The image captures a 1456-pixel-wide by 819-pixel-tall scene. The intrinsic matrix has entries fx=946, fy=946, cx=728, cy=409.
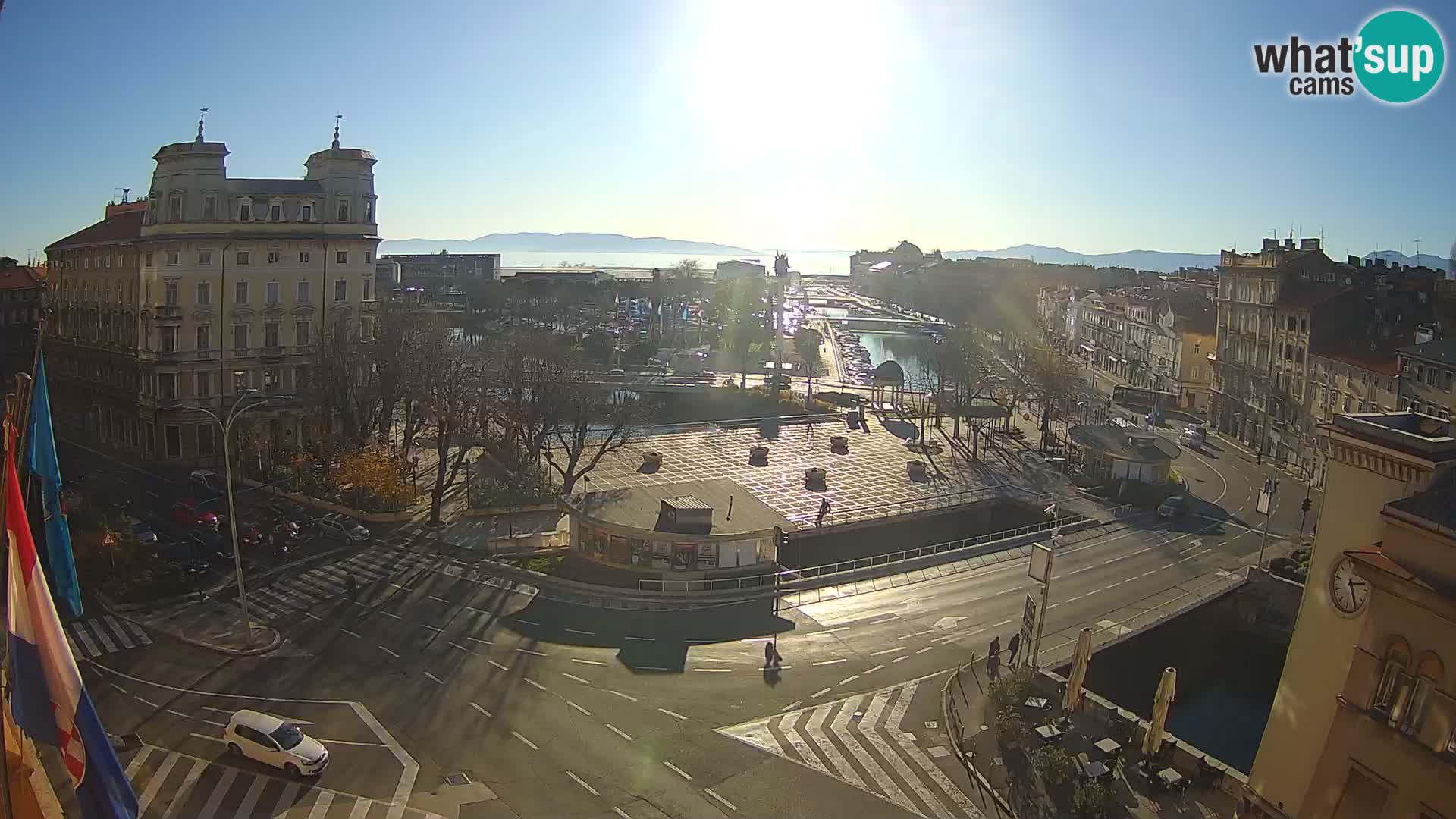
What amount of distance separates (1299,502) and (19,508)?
49.0m

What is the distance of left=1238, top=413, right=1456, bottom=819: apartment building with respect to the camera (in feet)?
39.8

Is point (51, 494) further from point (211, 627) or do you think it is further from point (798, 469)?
point (798, 469)

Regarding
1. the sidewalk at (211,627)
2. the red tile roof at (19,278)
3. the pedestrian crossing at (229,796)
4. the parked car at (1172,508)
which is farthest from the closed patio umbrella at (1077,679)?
the red tile roof at (19,278)

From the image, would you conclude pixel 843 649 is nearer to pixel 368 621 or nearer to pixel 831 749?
pixel 831 749

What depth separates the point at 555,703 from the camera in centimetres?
2222

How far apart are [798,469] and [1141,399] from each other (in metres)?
39.5

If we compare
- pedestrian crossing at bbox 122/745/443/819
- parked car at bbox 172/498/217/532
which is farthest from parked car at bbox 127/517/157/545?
pedestrian crossing at bbox 122/745/443/819

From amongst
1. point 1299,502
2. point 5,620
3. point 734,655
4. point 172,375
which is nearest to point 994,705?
point 734,655

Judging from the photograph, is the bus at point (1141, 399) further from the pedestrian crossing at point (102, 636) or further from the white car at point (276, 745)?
the pedestrian crossing at point (102, 636)

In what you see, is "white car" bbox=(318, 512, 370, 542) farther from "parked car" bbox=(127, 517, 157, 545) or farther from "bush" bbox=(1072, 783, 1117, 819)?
"bush" bbox=(1072, 783, 1117, 819)

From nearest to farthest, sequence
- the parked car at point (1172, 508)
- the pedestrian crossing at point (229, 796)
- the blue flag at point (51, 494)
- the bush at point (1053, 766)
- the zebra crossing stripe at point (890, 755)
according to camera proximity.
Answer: the blue flag at point (51, 494)
the pedestrian crossing at point (229, 796)
the zebra crossing stripe at point (890, 755)
the bush at point (1053, 766)
the parked car at point (1172, 508)

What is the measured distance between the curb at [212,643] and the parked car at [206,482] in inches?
523

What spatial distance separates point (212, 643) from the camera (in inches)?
985

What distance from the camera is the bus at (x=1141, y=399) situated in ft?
238
